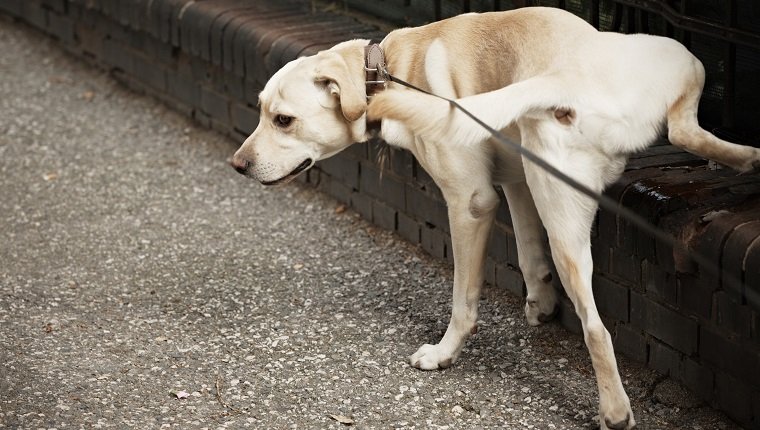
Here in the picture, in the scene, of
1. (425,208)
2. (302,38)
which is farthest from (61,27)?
(425,208)

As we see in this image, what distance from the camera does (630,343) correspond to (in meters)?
4.32

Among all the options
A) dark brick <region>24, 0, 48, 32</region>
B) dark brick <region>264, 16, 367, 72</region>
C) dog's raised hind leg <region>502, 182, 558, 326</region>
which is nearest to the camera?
dog's raised hind leg <region>502, 182, 558, 326</region>

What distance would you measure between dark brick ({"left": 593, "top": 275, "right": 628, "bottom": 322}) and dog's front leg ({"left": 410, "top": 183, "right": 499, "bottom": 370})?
46 centimetres

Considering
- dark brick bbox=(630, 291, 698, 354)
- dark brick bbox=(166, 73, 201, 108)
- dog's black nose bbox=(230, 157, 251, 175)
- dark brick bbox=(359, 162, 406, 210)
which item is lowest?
dark brick bbox=(166, 73, 201, 108)

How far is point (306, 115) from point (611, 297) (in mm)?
1333

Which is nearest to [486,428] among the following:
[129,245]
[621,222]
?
[621,222]

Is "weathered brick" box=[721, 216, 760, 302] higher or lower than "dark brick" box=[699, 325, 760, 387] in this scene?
higher

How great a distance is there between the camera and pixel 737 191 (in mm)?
3949

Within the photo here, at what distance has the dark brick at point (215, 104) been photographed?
694 centimetres

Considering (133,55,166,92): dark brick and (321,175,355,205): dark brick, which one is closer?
(321,175,355,205): dark brick

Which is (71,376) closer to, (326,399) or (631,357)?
(326,399)

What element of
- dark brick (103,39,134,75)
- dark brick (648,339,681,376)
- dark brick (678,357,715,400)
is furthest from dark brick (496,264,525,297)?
dark brick (103,39,134,75)

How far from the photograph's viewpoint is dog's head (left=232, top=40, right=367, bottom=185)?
4.21 metres

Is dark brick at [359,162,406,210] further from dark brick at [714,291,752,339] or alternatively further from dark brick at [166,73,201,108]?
dark brick at [714,291,752,339]
